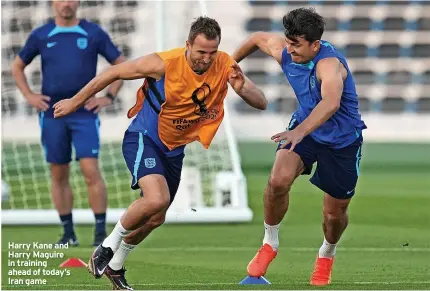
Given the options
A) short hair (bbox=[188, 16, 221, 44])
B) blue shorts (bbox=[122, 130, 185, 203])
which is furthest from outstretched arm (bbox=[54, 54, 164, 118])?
blue shorts (bbox=[122, 130, 185, 203])

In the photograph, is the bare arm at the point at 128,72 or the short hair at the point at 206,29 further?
the bare arm at the point at 128,72

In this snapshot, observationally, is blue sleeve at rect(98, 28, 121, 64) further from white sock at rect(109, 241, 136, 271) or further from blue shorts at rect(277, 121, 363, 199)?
white sock at rect(109, 241, 136, 271)

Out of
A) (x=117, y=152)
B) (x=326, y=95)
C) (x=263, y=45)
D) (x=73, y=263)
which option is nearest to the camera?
(x=326, y=95)

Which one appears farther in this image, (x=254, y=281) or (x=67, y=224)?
(x=67, y=224)

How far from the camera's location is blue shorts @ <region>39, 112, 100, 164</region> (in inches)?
459

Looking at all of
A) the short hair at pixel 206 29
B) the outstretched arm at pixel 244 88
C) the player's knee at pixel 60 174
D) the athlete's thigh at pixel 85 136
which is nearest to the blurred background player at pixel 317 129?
the outstretched arm at pixel 244 88

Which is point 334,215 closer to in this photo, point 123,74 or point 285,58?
point 285,58

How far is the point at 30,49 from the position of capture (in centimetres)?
1203

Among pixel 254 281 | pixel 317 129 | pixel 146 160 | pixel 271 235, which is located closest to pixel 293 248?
pixel 271 235

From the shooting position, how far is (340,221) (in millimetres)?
9102

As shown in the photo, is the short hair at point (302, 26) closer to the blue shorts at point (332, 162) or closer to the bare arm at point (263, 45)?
the bare arm at point (263, 45)

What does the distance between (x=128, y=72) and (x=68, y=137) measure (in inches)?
140

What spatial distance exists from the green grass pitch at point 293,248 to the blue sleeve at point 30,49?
5.98ft

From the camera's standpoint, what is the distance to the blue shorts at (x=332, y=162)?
29.0 feet
